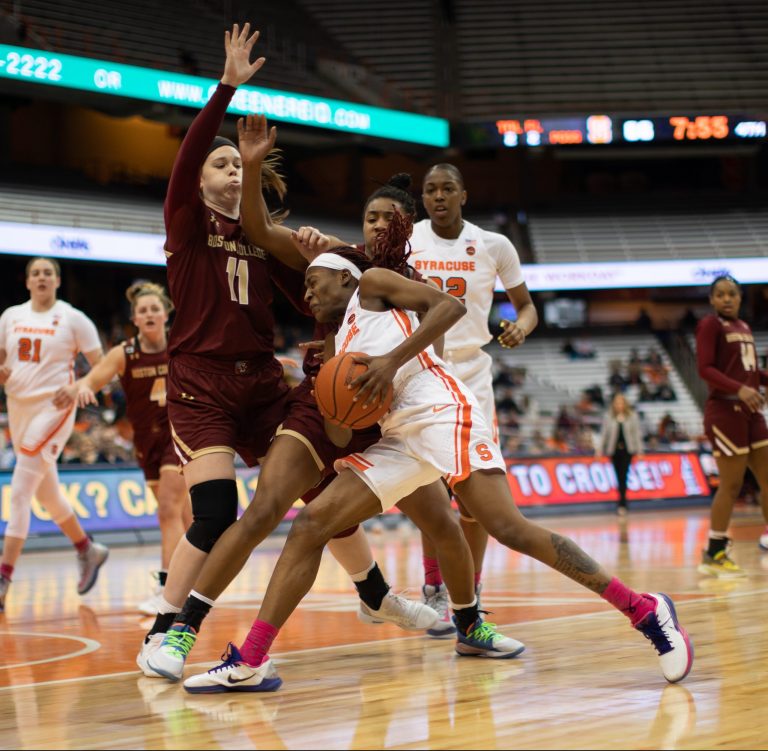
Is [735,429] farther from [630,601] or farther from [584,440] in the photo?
[584,440]

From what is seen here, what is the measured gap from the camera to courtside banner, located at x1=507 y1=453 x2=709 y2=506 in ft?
61.3

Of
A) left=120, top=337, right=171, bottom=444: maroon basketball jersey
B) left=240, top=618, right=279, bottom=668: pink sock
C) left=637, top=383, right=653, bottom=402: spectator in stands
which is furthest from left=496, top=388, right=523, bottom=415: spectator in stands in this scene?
left=240, top=618, right=279, bottom=668: pink sock

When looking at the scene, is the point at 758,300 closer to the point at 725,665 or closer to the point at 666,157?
the point at 666,157

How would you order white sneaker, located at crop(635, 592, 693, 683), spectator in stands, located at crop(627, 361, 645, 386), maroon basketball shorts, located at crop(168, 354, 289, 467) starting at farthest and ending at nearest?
spectator in stands, located at crop(627, 361, 645, 386) → maroon basketball shorts, located at crop(168, 354, 289, 467) → white sneaker, located at crop(635, 592, 693, 683)

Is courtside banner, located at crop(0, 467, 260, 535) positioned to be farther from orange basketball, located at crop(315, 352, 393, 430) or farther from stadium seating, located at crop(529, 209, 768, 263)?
stadium seating, located at crop(529, 209, 768, 263)

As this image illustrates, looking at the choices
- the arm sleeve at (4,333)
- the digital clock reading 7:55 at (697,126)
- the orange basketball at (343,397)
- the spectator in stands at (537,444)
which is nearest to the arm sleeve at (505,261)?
the orange basketball at (343,397)

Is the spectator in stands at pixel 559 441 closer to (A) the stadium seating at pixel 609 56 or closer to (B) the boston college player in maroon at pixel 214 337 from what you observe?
(A) the stadium seating at pixel 609 56

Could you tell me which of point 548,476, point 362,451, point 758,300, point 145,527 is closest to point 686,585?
point 362,451

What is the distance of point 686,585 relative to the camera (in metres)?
8.26

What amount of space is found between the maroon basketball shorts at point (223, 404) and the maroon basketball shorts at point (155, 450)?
2.58 meters

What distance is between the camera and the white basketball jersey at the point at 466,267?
21.7ft

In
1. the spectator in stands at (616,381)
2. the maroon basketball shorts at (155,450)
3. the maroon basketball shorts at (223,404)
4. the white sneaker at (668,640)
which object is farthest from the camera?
the spectator in stands at (616,381)

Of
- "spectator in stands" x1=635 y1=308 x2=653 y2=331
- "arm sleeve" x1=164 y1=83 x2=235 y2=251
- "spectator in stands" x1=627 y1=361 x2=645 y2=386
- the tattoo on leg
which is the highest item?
"spectator in stands" x1=635 y1=308 x2=653 y2=331

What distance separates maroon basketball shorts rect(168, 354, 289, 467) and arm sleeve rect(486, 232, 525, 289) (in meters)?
1.95
